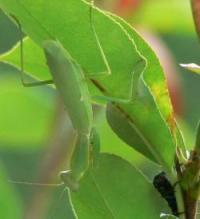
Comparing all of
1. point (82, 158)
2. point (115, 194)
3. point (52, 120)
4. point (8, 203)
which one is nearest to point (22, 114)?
point (52, 120)

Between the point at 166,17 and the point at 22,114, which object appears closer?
the point at 22,114

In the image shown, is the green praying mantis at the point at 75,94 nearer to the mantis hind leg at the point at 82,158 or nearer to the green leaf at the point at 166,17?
the mantis hind leg at the point at 82,158

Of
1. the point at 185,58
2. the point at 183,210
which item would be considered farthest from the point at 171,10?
the point at 185,58

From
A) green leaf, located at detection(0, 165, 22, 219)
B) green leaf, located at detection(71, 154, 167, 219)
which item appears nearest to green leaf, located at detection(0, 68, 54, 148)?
green leaf, located at detection(0, 165, 22, 219)

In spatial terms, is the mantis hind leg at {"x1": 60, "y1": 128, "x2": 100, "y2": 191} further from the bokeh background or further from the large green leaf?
the bokeh background

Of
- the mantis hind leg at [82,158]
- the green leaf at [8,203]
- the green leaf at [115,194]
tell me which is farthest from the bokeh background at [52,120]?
the green leaf at [115,194]

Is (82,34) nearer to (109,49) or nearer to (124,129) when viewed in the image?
(109,49)

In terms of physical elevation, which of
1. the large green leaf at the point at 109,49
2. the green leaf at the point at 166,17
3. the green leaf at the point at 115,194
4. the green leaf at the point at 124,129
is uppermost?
the large green leaf at the point at 109,49

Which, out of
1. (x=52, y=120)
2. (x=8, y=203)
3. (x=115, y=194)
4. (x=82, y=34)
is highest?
(x=82, y=34)
